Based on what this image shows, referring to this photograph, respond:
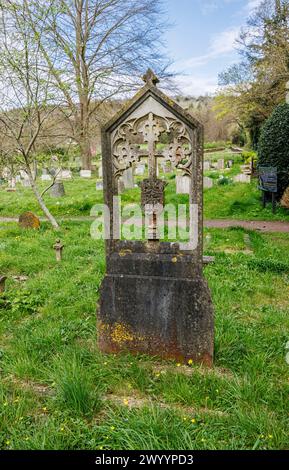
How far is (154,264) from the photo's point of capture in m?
3.62

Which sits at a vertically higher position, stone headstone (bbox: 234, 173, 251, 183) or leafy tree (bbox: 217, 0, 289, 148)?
leafy tree (bbox: 217, 0, 289, 148)

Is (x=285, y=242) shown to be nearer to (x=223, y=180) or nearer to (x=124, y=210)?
(x=124, y=210)

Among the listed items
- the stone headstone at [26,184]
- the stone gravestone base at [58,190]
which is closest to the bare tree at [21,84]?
the stone gravestone base at [58,190]

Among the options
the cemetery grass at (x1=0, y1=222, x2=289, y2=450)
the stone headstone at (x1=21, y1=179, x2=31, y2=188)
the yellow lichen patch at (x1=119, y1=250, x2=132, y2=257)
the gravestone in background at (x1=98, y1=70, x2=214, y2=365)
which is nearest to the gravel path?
the cemetery grass at (x1=0, y1=222, x2=289, y2=450)

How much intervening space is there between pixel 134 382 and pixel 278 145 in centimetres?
1211

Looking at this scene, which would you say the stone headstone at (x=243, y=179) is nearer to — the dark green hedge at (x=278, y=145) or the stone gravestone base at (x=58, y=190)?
the dark green hedge at (x=278, y=145)

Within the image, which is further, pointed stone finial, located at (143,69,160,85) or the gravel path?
the gravel path

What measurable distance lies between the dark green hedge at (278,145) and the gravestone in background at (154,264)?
10.4 meters

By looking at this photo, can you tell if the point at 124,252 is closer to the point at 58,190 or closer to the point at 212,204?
the point at 212,204

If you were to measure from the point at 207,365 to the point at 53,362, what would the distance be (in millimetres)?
1496

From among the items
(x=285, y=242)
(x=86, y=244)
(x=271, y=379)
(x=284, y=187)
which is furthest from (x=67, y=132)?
(x=271, y=379)

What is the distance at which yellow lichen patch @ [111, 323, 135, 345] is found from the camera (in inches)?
149

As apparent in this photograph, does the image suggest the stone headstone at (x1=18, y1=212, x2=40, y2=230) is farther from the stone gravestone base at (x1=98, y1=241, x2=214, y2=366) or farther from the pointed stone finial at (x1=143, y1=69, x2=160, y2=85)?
the pointed stone finial at (x1=143, y1=69, x2=160, y2=85)

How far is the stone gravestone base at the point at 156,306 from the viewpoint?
3545 millimetres
